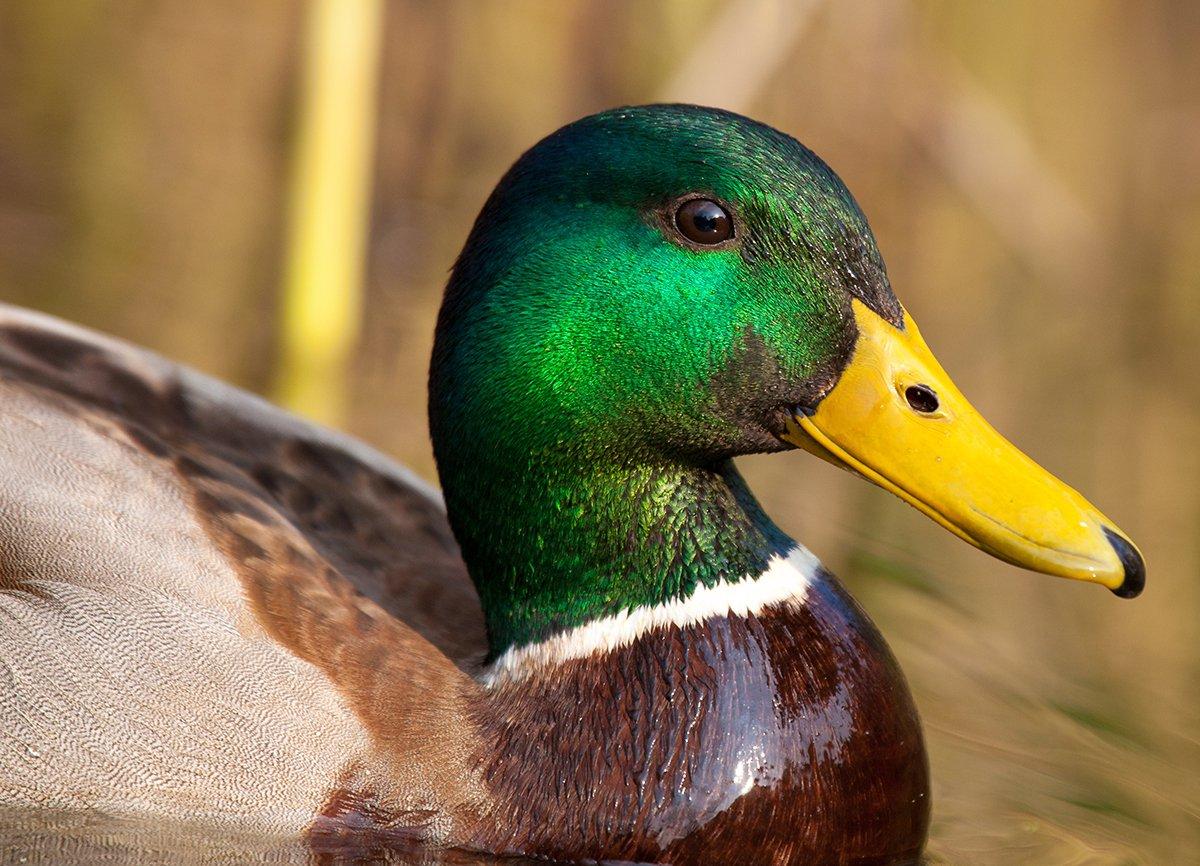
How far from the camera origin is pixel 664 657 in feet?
12.0

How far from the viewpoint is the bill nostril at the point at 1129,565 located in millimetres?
3309

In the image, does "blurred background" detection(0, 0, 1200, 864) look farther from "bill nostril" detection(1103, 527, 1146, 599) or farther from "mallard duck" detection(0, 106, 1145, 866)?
"bill nostril" detection(1103, 527, 1146, 599)

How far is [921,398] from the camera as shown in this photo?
3.48 meters

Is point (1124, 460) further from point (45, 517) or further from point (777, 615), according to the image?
point (45, 517)

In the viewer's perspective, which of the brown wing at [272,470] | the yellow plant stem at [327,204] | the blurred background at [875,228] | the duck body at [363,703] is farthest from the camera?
the yellow plant stem at [327,204]

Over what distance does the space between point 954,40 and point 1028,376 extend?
2794mm

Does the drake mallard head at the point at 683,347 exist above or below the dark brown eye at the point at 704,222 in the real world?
below

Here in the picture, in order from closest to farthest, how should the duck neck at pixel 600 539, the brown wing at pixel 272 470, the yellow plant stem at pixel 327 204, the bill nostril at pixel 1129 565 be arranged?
the bill nostril at pixel 1129 565
the duck neck at pixel 600 539
the brown wing at pixel 272 470
the yellow plant stem at pixel 327 204

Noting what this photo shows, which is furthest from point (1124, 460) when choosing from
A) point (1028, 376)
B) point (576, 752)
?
point (576, 752)

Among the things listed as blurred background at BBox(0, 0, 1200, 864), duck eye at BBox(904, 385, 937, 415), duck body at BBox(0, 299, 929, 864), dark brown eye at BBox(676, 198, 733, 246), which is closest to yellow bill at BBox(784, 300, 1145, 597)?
duck eye at BBox(904, 385, 937, 415)

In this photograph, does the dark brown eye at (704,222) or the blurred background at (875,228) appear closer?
the dark brown eye at (704,222)

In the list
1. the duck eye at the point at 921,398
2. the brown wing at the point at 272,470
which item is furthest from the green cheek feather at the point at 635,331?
the brown wing at the point at 272,470

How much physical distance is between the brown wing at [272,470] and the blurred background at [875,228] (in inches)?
49.4

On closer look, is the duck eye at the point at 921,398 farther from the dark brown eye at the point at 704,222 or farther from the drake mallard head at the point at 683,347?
the dark brown eye at the point at 704,222
